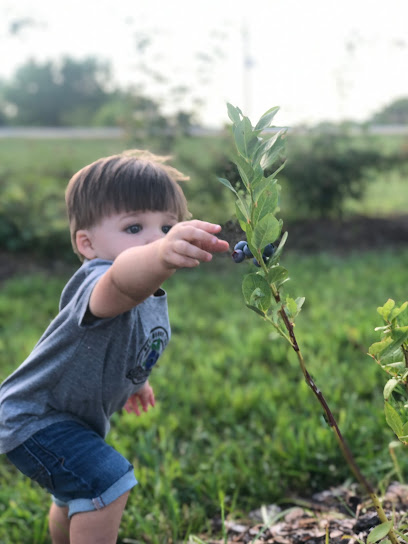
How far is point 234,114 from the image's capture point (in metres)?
1.18

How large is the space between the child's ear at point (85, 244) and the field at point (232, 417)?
1.18 ft

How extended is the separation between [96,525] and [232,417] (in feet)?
4.65

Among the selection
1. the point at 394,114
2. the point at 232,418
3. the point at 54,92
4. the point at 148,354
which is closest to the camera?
the point at 148,354

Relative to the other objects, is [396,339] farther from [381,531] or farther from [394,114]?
[394,114]

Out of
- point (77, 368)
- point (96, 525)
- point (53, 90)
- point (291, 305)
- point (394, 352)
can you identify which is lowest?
point (96, 525)

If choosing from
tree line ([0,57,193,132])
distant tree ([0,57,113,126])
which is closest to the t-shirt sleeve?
tree line ([0,57,193,132])

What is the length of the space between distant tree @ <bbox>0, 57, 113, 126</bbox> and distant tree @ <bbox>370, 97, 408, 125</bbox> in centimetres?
3060

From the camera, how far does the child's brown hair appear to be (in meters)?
1.55

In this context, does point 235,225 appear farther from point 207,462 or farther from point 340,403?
point 340,403

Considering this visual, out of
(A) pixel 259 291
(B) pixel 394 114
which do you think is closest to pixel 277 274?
(A) pixel 259 291

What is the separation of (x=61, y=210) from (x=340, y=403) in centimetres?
423

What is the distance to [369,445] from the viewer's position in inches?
98.8

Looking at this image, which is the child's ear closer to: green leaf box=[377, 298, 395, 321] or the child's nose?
the child's nose

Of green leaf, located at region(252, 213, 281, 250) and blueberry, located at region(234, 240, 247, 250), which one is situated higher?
green leaf, located at region(252, 213, 281, 250)
